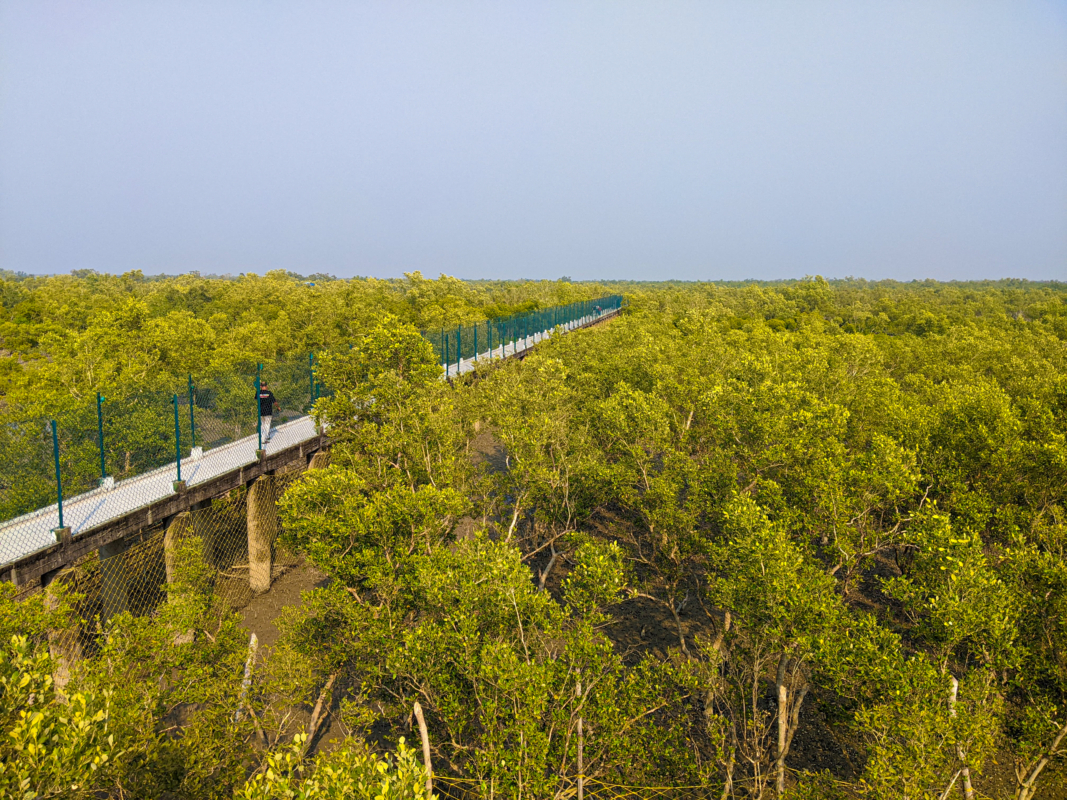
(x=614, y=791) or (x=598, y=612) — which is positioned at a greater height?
(x=598, y=612)

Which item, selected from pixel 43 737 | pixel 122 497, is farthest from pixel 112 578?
pixel 43 737

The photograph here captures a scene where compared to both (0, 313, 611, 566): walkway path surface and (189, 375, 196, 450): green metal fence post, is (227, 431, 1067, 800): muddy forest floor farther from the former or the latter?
(189, 375, 196, 450): green metal fence post

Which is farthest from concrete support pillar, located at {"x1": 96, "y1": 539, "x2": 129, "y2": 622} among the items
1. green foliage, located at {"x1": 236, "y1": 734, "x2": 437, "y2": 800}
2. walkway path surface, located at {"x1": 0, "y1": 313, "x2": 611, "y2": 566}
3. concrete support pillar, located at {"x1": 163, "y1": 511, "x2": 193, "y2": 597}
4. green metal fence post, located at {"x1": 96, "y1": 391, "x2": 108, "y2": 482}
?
green foliage, located at {"x1": 236, "y1": 734, "x2": 437, "y2": 800}

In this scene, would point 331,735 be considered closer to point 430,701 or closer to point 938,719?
point 430,701

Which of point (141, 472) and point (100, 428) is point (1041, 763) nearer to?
point (100, 428)

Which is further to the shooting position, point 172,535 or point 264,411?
point 264,411

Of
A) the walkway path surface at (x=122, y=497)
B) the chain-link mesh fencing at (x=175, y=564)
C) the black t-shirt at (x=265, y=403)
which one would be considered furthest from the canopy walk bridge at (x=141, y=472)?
the black t-shirt at (x=265, y=403)

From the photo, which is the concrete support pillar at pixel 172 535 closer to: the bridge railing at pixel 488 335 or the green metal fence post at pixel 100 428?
the green metal fence post at pixel 100 428
